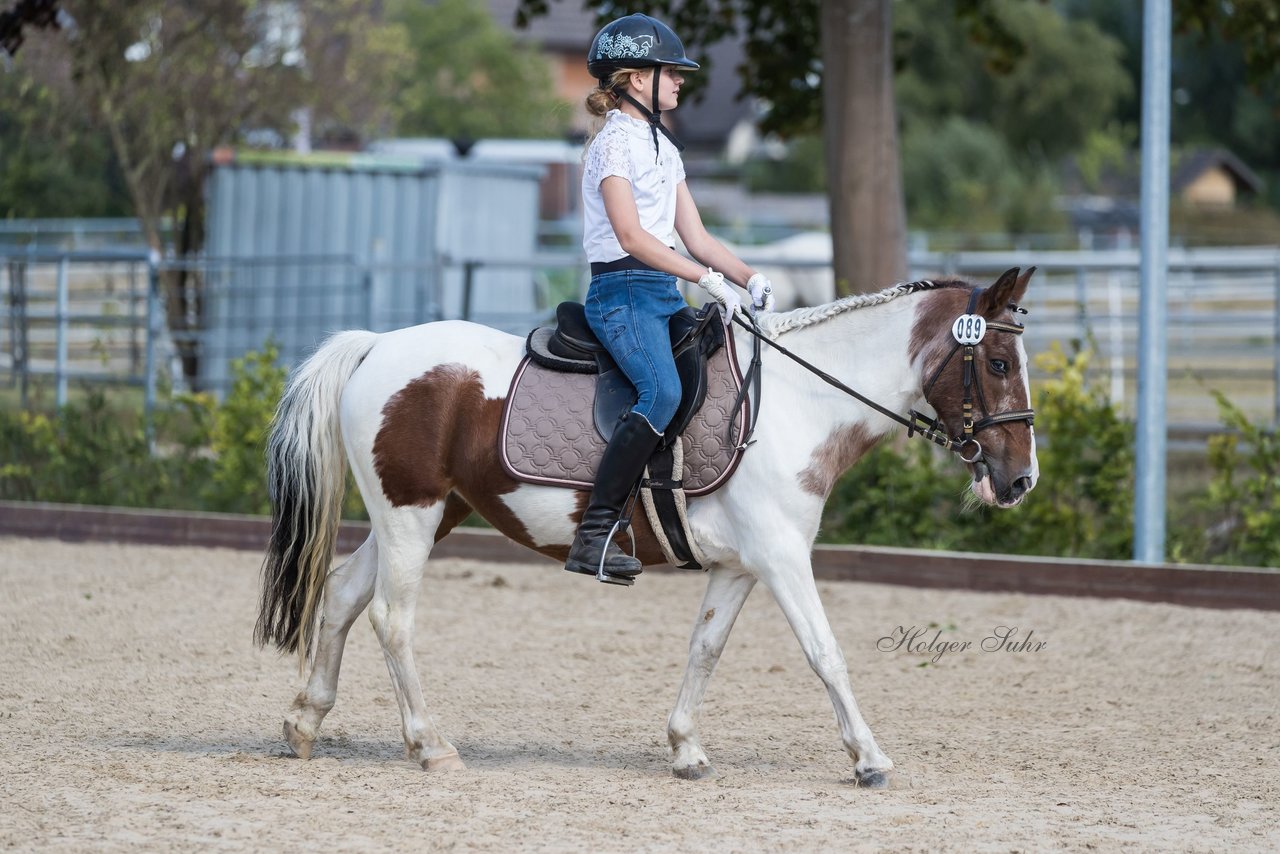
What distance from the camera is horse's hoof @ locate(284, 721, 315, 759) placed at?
5324 millimetres

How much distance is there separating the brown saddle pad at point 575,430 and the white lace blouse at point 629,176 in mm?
459

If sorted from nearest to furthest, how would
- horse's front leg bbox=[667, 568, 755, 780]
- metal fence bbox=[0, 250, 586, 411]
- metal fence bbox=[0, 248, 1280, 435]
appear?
horse's front leg bbox=[667, 568, 755, 780] → metal fence bbox=[0, 248, 1280, 435] → metal fence bbox=[0, 250, 586, 411]

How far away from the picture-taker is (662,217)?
5.12m

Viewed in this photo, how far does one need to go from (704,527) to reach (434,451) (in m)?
0.97

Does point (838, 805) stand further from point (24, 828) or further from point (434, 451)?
point (24, 828)

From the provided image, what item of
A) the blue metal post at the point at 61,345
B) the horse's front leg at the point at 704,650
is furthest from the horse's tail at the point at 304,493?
the blue metal post at the point at 61,345

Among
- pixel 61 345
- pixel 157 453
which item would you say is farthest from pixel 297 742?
pixel 61 345

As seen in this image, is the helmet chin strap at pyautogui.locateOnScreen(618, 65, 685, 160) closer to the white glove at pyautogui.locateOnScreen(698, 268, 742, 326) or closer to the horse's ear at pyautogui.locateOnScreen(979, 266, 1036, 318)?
the white glove at pyautogui.locateOnScreen(698, 268, 742, 326)

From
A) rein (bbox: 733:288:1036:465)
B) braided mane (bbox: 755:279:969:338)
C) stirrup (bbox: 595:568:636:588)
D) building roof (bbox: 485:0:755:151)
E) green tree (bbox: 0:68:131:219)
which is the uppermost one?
building roof (bbox: 485:0:755:151)

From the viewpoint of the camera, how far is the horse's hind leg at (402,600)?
5.27 meters

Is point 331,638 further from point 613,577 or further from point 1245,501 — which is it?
point 1245,501
